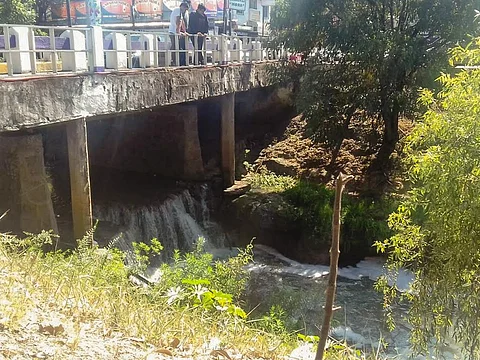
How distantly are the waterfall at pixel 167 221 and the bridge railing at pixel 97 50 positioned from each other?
3.33 m

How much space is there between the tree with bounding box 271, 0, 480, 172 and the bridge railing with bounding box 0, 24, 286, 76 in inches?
74.4

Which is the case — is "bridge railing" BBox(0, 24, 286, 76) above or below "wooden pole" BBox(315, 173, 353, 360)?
above

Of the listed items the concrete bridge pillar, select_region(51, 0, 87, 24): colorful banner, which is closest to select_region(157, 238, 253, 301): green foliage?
the concrete bridge pillar

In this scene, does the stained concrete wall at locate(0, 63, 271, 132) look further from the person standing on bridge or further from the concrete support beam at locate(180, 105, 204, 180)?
the concrete support beam at locate(180, 105, 204, 180)

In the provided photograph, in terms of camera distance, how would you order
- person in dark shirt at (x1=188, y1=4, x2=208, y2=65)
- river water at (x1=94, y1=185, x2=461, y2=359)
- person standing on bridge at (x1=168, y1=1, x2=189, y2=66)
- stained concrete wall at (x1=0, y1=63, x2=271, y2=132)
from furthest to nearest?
1. person in dark shirt at (x1=188, y1=4, x2=208, y2=65)
2. person standing on bridge at (x1=168, y1=1, x2=189, y2=66)
3. river water at (x1=94, y1=185, x2=461, y2=359)
4. stained concrete wall at (x1=0, y1=63, x2=271, y2=132)

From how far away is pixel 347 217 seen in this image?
13.7 metres

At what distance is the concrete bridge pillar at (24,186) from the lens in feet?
29.7

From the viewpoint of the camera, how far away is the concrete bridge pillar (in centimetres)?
904

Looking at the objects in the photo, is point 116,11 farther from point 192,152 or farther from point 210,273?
point 210,273

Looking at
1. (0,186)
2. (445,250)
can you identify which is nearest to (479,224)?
(445,250)

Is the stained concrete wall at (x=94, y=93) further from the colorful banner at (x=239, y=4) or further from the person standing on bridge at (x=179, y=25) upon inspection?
the colorful banner at (x=239, y=4)

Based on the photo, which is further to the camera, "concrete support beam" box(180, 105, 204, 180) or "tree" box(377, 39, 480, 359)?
"concrete support beam" box(180, 105, 204, 180)

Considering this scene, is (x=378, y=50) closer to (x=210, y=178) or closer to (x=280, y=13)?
(x=280, y=13)

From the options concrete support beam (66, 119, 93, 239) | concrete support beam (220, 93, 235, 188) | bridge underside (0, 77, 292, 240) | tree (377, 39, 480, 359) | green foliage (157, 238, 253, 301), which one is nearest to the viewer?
tree (377, 39, 480, 359)
